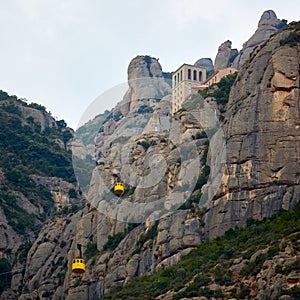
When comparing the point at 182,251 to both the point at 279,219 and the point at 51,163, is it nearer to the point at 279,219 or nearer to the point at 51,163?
the point at 279,219

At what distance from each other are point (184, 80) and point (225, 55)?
86.8 feet

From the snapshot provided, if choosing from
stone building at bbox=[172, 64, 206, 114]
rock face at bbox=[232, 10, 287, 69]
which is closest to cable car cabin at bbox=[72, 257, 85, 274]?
stone building at bbox=[172, 64, 206, 114]

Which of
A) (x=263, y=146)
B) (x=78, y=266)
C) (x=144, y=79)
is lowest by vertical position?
(x=78, y=266)

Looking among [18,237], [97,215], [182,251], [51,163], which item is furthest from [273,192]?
[51,163]

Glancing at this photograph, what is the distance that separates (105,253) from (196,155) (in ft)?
46.0

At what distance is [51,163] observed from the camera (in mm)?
152625

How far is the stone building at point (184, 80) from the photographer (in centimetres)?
14825

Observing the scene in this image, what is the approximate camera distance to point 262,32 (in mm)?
163125

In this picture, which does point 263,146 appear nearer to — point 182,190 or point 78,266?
point 182,190

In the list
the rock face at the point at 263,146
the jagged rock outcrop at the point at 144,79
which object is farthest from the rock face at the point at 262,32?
the rock face at the point at 263,146

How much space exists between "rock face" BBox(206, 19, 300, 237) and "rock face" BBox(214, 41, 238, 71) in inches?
3038

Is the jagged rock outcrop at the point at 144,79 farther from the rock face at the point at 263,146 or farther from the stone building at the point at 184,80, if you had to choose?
the rock face at the point at 263,146

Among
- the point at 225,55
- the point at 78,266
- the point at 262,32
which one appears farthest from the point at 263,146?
the point at 225,55

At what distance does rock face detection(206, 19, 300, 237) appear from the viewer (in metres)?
85.2
